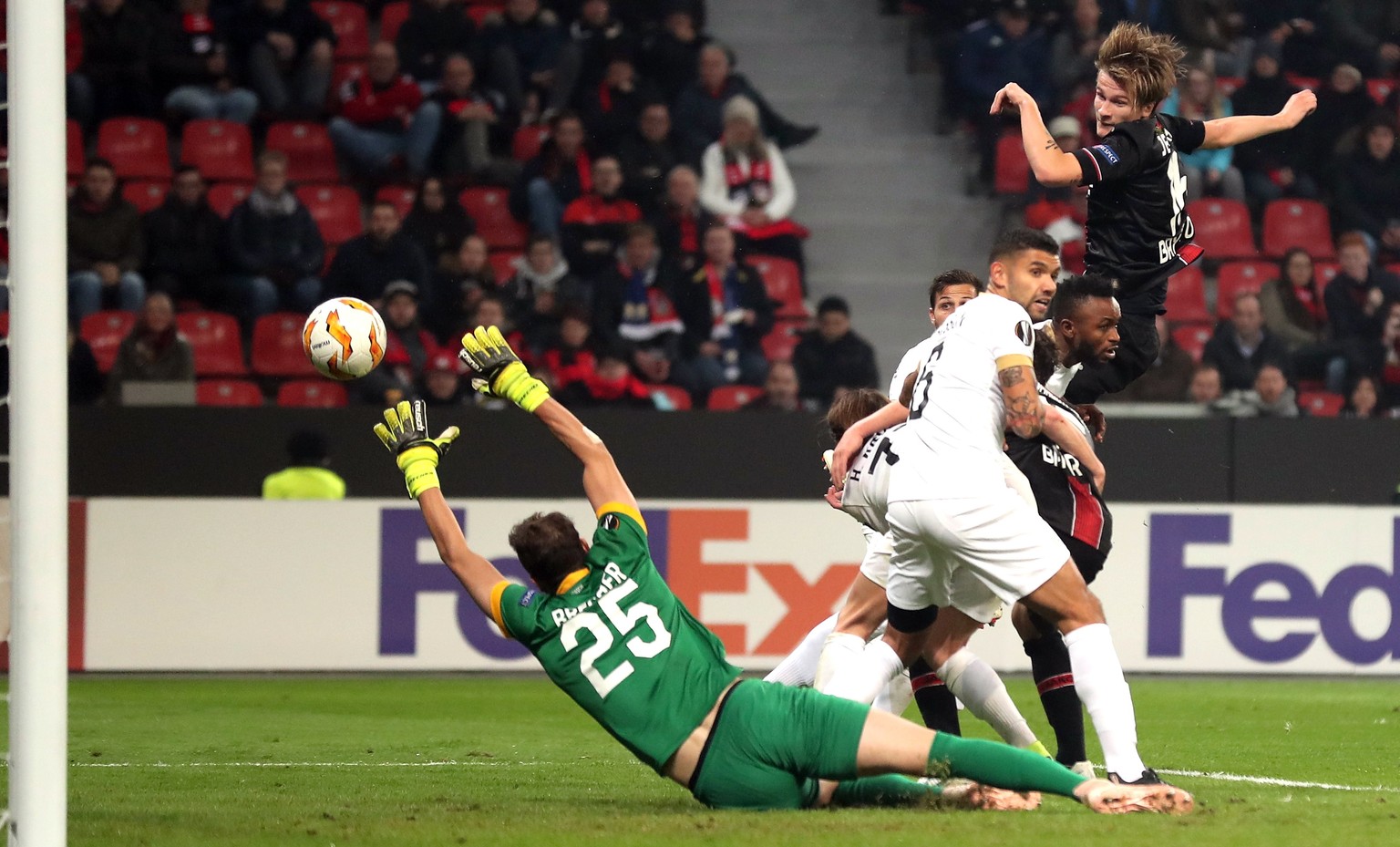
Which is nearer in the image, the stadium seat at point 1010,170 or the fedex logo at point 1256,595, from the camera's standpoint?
the fedex logo at point 1256,595

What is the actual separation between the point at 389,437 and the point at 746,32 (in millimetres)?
10893

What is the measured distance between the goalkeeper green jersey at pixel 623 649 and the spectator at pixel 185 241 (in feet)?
28.2

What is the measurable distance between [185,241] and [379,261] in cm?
147

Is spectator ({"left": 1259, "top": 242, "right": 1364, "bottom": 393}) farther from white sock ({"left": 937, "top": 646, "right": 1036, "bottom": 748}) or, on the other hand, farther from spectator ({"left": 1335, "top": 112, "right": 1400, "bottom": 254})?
white sock ({"left": 937, "top": 646, "right": 1036, "bottom": 748})

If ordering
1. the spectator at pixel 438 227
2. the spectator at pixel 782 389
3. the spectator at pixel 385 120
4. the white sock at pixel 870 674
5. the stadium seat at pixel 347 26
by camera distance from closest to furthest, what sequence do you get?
1. the white sock at pixel 870 674
2. the spectator at pixel 782 389
3. the spectator at pixel 438 227
4. the spectator at pixel 385 120
5. the stadium seat at pixel 347 26

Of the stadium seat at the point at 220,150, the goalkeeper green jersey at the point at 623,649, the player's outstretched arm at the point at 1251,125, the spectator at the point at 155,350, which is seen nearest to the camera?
the goalkeeper green jersey at the point at 623,649

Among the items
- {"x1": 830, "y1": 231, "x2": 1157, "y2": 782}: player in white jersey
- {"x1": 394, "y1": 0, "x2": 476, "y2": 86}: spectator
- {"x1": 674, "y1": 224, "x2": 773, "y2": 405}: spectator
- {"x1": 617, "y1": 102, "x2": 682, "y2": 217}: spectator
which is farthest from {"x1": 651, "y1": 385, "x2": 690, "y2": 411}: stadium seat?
{"x1": 830, "y1": 231, "x2": 1157, "y2": 782}: player in white jersey

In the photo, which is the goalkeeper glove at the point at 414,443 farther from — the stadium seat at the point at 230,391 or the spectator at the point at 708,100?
the spectator at the point at 708,100

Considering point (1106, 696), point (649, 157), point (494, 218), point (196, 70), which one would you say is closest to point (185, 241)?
point (196, 70)

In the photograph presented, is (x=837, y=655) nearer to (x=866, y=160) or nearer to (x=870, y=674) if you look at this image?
(x=870, y=674)

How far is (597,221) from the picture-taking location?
13.5 metres

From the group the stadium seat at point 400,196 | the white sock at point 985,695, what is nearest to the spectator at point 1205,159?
the stadium seat at point 400,196

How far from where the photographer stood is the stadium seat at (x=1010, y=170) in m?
14.8

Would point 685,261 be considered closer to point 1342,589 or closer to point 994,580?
point 1342,589
